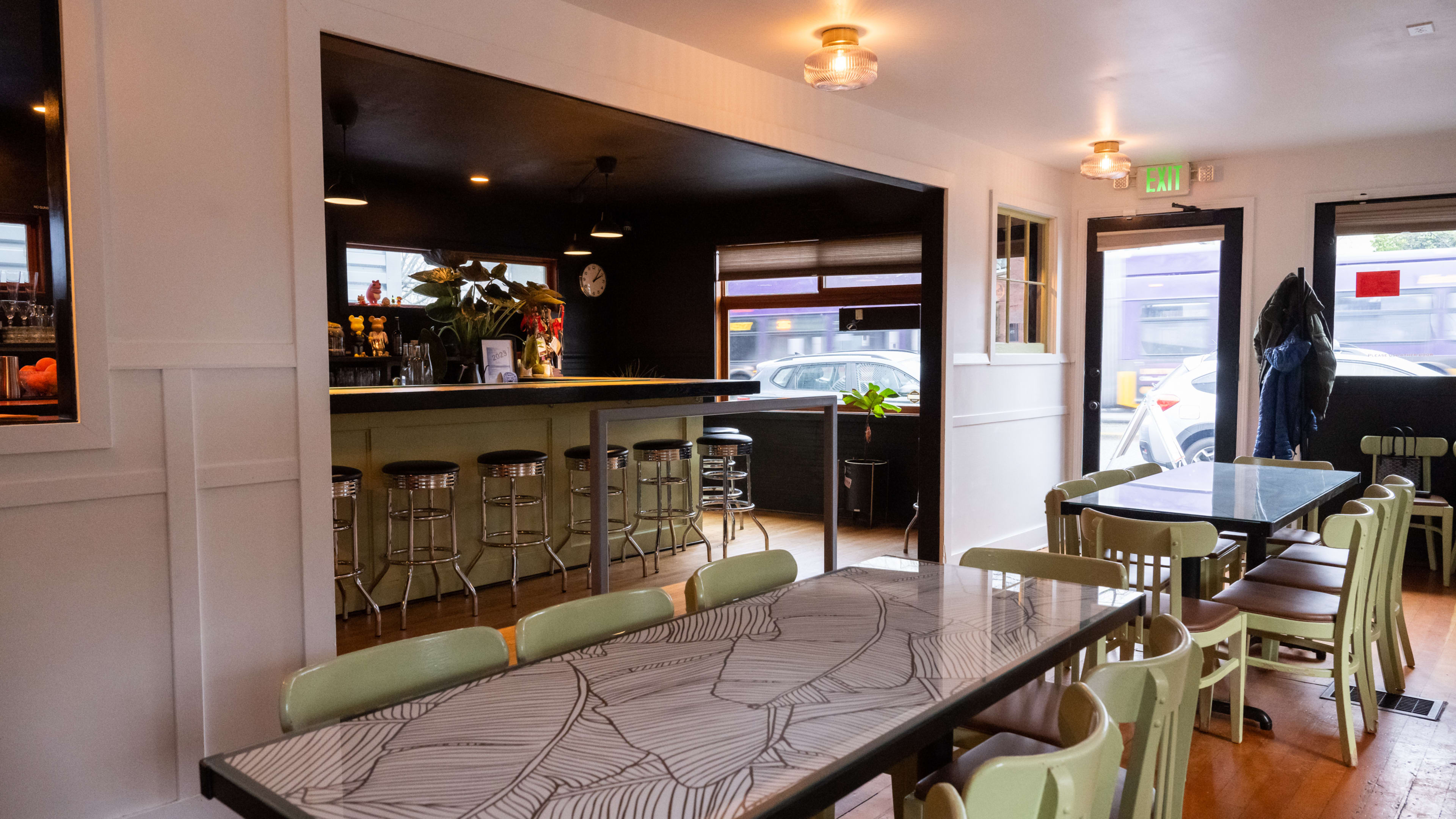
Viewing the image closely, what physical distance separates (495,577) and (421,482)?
0.99 metres

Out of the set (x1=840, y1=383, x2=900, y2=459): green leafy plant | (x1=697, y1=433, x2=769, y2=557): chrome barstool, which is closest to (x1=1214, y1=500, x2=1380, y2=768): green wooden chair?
(x1=697, y1=433, x2=769, y2=557): chrome barstool

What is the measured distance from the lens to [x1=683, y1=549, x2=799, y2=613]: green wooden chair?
7.50 feet

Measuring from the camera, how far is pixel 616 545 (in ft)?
19.1

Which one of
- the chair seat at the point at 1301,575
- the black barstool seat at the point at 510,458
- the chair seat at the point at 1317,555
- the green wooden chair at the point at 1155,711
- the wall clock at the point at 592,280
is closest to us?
the green wooden chair at the point at 1155,711

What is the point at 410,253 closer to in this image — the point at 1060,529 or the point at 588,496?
the point at 588,496

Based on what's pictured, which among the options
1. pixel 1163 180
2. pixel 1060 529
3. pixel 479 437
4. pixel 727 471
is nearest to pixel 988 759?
pixel 1060 529

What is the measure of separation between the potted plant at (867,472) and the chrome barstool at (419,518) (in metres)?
3.25

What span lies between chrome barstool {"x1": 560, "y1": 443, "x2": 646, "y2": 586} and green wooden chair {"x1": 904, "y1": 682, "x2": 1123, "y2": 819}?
152 inches

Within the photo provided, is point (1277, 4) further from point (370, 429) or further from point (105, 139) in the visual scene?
point (370, 429)

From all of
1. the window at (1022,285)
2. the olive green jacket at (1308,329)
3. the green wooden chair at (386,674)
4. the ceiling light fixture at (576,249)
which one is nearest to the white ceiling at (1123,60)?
the window at (1022,285)

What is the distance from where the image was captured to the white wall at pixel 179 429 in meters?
2.28

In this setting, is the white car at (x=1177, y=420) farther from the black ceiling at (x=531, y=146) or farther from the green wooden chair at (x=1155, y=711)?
the green wooden chair at (x=1155, y=711)

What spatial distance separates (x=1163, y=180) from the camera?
643cm

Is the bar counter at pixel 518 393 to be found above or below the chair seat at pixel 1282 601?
above
